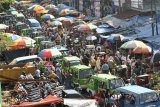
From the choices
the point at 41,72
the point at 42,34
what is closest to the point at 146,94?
the point at 41,72

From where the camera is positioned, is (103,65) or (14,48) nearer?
(103,65)

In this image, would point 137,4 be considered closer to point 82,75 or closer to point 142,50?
point 142,50

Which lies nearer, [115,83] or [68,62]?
[115,83]

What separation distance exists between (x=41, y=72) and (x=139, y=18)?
467 inches

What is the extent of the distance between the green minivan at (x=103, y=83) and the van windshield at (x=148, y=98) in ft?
8.35

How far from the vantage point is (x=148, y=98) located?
17578mm

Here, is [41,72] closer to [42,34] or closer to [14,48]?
[14,48]

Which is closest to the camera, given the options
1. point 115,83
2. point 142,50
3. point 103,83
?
point 115,83

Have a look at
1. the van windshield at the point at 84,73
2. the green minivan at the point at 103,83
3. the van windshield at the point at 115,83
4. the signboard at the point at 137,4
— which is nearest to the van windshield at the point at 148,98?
the green minivan at the point at 103,83

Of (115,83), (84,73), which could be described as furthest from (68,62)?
(115,83)

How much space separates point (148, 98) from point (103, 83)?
3385 mm

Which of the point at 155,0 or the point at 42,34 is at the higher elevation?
the point at 155,0

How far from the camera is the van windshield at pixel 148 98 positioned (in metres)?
17.4

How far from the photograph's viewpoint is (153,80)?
2133cm
